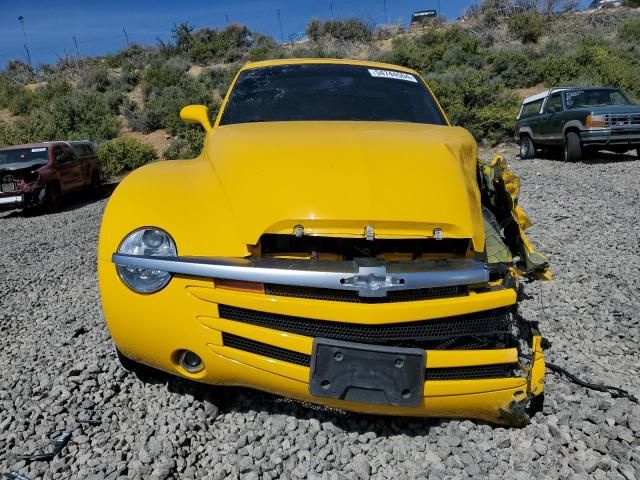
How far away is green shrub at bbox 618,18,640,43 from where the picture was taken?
2519 centimetres

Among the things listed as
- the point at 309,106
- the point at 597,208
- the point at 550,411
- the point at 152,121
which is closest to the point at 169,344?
the point at 550,411

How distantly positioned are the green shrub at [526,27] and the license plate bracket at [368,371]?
2948 centimetres

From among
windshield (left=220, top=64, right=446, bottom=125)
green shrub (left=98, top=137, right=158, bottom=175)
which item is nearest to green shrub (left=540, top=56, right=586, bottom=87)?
green shrub (left=98, top=137, right=158, bottom=175)

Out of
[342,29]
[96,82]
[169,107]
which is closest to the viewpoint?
[169,107]

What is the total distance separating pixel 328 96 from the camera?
372cm

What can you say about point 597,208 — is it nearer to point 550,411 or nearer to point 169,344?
point 550,411

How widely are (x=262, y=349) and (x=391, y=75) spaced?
2.76 m

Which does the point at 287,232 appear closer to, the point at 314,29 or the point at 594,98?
the point at 594,98

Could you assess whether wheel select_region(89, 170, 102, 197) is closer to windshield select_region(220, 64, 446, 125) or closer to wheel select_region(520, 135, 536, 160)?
windshield select_region(220, 64, 446, 125)

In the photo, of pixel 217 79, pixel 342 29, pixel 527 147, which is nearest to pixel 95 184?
pixel 527 147

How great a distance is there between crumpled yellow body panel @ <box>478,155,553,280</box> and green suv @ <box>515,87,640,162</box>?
8.38 meters

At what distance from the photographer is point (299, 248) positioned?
7.34 feet

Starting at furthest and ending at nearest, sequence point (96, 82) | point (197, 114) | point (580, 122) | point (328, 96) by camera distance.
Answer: point (96, 82)
point (580, 122)
point (197, 114)
point (328, 96)

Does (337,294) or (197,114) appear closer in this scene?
(337,294)
